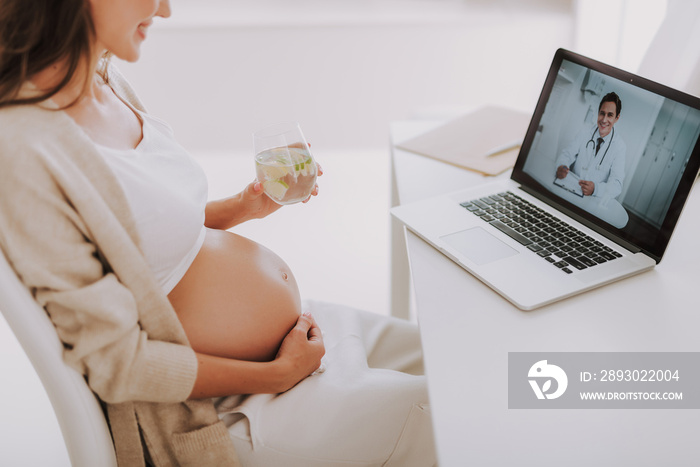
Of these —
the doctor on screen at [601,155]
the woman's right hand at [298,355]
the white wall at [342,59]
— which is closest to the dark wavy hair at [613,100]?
the doctor on screen at [601,155]

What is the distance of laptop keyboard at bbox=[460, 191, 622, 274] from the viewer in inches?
34.0

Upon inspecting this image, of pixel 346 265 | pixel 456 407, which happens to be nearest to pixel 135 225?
pixel 456 407

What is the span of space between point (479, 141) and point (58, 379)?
0.94m

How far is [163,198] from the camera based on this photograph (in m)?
0.82

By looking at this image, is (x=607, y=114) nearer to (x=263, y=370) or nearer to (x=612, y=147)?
(x=612, y=147)

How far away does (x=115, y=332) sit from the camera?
720 millimetres

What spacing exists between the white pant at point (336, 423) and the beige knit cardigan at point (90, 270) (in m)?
0.05

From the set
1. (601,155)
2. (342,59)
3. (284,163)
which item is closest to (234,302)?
(284,163)

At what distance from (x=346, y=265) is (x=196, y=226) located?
53.6 inches

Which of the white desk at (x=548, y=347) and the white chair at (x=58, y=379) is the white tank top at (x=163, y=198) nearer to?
the white chair at (x=58, y=379)

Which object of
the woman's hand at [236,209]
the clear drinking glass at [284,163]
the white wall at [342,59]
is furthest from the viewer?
the white wall at [342,59]

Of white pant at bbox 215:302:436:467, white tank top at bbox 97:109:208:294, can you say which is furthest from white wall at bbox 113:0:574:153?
white pant at bbox 215:302:436:467

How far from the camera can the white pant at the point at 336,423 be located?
0.83 meters

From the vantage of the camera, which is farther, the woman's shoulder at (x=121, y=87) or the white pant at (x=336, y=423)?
the woman's shoulder at (x=121, y=87)
